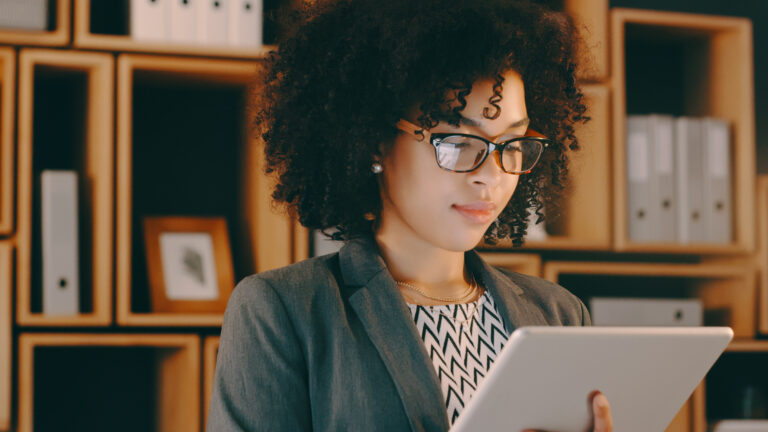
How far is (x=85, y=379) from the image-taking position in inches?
94.7

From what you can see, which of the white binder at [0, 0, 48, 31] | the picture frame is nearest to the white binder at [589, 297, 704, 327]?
the picture frame

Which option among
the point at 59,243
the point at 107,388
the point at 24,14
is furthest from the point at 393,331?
the point at 107,388

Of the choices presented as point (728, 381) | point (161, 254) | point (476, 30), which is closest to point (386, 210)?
point (476, 30)

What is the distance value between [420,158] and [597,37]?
154cm

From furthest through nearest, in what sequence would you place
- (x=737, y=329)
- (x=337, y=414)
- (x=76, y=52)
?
(x=737, y=329)
(x=76, y=52)
(x=337, y=414)

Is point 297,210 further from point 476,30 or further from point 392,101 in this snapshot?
point 476,30

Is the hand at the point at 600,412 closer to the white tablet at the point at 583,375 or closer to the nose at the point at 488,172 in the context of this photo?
the white tablet at the point at 583,375

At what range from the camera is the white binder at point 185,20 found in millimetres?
2199

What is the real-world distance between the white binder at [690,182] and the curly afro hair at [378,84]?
1.26 metres

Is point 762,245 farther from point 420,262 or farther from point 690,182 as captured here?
point 420,262

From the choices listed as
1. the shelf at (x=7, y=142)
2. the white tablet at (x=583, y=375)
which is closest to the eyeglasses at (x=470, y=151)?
the white tablet at (x=583, y=375)

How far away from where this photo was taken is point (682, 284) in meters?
2.89

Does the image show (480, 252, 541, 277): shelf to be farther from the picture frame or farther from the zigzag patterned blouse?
the zigzag patterned blouse

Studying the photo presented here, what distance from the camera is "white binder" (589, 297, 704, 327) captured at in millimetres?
2449
